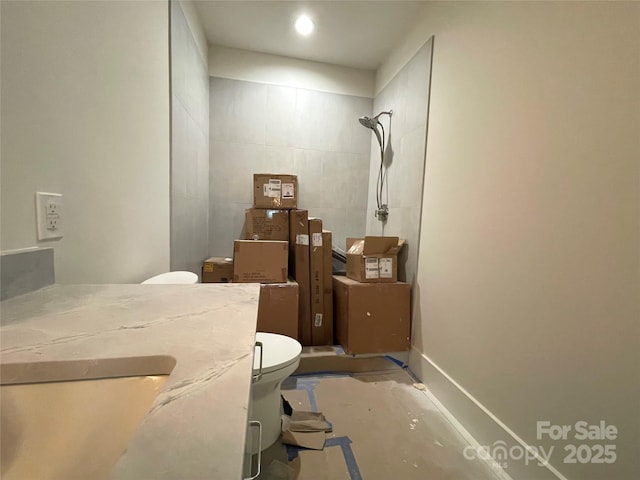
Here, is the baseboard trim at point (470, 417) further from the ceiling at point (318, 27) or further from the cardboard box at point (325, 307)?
the ceiling at point (318, 27)

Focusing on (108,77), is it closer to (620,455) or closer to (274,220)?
(274,220)

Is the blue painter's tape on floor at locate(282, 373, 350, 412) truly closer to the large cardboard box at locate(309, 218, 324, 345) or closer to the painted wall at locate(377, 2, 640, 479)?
the large cardboard box at locate(309, 218, 324, 345)

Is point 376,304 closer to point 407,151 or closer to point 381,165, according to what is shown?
point 407,151

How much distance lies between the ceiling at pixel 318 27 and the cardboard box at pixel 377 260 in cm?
161

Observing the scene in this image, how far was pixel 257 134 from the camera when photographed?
7.86 ft

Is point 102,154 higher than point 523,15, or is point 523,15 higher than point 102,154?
point 523,15

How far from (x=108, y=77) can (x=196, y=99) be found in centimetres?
111

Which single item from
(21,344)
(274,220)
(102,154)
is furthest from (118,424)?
(274,220)

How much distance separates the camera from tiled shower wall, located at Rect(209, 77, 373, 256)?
236 cm

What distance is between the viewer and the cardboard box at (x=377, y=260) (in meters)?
1.83

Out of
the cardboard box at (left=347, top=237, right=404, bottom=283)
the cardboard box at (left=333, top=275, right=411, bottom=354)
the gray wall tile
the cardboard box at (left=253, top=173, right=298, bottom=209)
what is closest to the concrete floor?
the cardboard box at (left=333, top=275, right=411, bottom=354)

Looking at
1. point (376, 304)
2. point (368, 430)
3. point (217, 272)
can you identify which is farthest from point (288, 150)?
point (368, 430)

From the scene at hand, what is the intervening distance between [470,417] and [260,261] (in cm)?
148

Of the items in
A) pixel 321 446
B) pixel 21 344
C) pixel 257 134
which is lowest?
pixel 321 446
